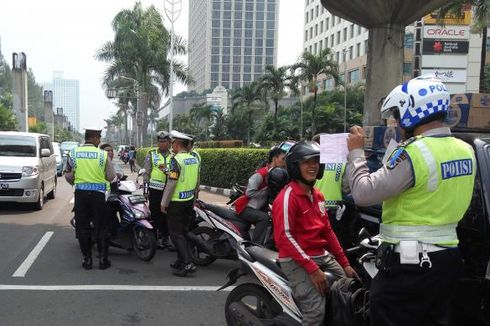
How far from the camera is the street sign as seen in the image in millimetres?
64562

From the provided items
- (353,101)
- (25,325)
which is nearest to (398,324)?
(25,325)

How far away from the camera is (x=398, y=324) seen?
2445 mm

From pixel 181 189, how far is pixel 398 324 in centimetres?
411

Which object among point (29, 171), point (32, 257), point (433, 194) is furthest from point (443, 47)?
point (433, 194)

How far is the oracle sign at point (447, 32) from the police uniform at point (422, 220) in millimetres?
66995

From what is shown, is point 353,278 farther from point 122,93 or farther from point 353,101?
point 353,101

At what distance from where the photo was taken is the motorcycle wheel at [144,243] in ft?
22.8

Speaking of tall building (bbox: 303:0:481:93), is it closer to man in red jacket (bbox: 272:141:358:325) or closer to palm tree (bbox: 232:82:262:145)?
palm tree (bbox: 232:82:262:145)

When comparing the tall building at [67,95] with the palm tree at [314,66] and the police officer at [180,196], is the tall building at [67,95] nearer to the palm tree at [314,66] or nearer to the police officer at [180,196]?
the palm tree at [314,66]

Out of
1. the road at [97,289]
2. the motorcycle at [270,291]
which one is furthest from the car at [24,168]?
the motorcycle at [270,291]

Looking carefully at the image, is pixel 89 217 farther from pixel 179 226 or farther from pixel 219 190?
pixel 219 190

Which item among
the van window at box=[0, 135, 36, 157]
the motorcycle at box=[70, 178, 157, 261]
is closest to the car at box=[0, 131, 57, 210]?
the van window at box=[0, 135, 36, 157]

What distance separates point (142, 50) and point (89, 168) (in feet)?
104

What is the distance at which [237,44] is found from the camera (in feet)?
417
